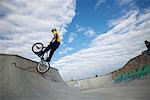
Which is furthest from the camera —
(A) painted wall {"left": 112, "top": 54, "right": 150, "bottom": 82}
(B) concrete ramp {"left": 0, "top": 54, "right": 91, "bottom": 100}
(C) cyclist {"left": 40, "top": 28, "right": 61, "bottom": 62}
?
(A) painted wall {"left": 112, "top": 54, "right": 150, "bottom": 82}

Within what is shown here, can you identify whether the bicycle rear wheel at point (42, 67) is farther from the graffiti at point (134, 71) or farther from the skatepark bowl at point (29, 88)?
the graffiti at point (134, 71)

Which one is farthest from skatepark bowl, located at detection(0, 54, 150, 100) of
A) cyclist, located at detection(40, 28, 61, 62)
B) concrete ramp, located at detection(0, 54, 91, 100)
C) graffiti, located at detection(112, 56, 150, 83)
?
graffiti, located at detection(112, 56, 150, 83)

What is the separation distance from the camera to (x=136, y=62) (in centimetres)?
2059

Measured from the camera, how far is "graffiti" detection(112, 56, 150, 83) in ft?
60.3

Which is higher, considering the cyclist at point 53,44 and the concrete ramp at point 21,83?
the cyclist at point 53,44

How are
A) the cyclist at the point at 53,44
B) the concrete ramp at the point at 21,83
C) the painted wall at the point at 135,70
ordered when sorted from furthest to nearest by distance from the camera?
the painted wall at the point at 135,70, the cyclist at the point at 53,44, the concrete ramp at the point at 21,83

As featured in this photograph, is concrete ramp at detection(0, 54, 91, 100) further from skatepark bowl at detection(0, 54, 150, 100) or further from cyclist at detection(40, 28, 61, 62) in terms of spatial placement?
cyclist at detection(40, 28, 61, 62)

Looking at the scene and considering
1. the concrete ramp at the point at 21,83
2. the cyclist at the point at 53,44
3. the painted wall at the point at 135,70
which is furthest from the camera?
the painted wall at the point at 135,70

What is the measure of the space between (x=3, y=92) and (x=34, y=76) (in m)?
2.66

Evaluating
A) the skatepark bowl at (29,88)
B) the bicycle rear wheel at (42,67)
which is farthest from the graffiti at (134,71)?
the bicycle rear wheel at (42,67)

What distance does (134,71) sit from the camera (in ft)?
67.0

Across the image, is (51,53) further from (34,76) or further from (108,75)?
(108,75)

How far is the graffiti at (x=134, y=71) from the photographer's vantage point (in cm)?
1839

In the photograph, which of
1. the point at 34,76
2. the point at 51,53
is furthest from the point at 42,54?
the point at 34,76
